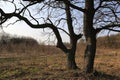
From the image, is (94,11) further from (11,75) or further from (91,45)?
(11,75)

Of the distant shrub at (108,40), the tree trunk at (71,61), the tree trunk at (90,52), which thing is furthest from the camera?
the distant shrub at (108,40)

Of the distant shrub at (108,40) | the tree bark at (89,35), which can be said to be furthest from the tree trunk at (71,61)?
the distant shrub at (108,40)

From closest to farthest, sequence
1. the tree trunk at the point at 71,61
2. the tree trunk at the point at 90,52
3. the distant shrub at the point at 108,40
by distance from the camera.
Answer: the tree trunk at the point at 90,52, the tree trunk at the point at 71,61, the distant shrub at the point at 108,40

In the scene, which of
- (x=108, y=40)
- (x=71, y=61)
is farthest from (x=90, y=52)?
(x=108, y=40)

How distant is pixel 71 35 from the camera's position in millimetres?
15617

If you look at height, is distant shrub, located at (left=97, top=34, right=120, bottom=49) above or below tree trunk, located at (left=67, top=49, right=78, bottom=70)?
above

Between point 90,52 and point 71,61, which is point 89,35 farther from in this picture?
point 71,61

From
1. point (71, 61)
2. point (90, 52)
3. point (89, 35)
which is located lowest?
point (71, 61)

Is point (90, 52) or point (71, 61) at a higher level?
point (90, 52)

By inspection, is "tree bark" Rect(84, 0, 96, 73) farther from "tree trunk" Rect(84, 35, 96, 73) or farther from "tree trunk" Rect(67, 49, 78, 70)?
"tree trunk" Rect(67, 49, 78, 70)

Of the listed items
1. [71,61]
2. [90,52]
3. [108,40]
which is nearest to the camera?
[90,52]

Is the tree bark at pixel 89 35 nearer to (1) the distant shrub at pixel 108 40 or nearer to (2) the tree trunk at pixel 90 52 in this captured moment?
(2) the tree trunk at pixel 90 52

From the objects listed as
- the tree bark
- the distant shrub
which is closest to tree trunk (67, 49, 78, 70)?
the tree bark

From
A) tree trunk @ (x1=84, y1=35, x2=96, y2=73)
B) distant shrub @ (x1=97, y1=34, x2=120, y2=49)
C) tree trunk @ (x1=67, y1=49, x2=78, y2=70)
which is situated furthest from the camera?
distant shrub @ (x1=97, y1=34, x2=120, y2=49)
